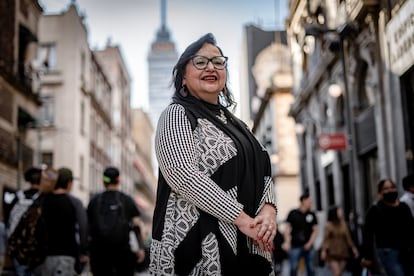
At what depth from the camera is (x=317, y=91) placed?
91.7ft

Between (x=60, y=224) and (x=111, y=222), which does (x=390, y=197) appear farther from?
(x=60, y=224)

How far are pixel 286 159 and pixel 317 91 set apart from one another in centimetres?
1696

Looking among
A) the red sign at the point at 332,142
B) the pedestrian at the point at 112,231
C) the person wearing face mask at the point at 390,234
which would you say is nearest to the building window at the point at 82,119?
the red sign at the point at 332,142

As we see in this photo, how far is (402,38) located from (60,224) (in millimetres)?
9759

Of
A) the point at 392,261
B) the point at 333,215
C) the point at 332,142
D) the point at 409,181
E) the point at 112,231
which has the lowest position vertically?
the point at 392,261

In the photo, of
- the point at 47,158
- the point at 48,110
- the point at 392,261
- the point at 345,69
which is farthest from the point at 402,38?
the point at 48,110

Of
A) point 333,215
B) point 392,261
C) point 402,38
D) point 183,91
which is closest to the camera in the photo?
point 183,91

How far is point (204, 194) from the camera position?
297 cm

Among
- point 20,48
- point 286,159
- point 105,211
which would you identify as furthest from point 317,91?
point 105,211

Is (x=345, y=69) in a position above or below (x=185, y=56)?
above

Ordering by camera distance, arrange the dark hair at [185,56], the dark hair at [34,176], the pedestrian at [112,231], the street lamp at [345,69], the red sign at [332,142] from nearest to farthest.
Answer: the dark hair at [185,56]
the pedestrian at [112,231]
the dark hair at [34,176]
the street lamp at [345,69]
the red sign at [332,142]

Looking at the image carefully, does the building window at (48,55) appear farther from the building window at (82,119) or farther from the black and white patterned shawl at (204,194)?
the black and white patterned shawl at (204,194)

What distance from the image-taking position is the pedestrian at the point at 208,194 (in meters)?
2.97

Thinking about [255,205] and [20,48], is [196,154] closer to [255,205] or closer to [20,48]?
[255,205]
